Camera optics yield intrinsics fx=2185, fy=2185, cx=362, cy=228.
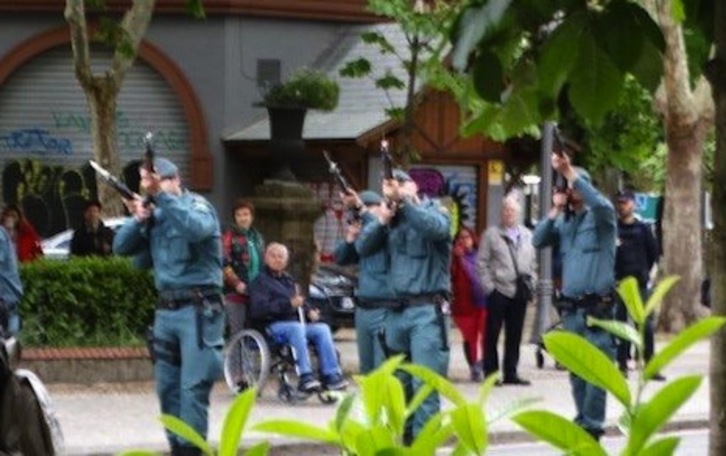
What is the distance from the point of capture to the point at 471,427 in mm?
3090

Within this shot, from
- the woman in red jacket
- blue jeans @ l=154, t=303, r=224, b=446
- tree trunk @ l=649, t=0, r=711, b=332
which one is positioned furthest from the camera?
tree trunk @ l=649, t=0, r=711, b=332

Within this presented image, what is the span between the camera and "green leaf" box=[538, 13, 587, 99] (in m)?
3.87

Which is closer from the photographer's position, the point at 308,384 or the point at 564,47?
the point at 564,47

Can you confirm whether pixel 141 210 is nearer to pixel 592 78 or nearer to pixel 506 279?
pixel 506 279

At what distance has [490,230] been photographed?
21062mm

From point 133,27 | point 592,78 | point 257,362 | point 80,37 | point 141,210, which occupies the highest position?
point 133,27

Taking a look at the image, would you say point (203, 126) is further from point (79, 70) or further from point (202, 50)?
point (79, 70)

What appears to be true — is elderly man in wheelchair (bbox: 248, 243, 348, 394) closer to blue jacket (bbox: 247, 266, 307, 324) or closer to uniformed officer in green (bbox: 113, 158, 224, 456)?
blue jacket (bbox: 247, 266, 307, 324)

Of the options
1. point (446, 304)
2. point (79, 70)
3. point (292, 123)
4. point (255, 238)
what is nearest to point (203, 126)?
point (292, 123)

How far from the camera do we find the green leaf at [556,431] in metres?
3.16

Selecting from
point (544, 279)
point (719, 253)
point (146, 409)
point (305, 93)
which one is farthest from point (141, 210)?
point (544, 279)

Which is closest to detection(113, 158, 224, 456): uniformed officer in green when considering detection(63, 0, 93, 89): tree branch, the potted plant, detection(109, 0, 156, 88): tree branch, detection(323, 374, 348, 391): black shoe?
detection(323, 374, 348, 391): black shoe

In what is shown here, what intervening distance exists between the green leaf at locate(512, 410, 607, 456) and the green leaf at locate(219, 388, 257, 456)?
0.39m

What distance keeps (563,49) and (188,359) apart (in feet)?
29.8
